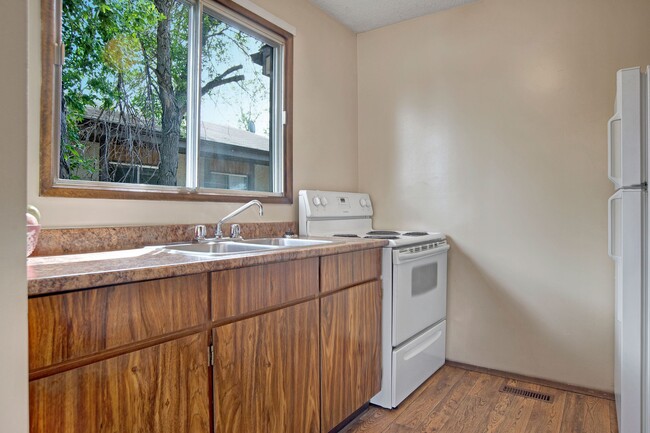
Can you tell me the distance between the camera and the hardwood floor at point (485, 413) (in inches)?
76.6

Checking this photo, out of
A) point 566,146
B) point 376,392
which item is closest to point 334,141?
point 566,146

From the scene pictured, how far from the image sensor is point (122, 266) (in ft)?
3.40

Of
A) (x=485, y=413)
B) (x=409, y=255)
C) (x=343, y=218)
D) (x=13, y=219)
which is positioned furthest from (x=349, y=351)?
(x=13, y=219)

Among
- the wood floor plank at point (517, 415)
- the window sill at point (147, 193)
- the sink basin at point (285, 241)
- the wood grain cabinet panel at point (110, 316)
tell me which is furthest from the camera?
the sink basin at point (285, 241)

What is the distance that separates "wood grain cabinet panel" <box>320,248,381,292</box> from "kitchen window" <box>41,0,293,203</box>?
2.30ft

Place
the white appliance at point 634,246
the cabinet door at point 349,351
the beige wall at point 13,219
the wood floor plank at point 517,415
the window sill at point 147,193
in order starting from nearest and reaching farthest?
the beige wall at point 13,219 → the window sill at point 147,193 → the white appliance at point 634,246 → the cabinet door at point 349,351 → the wood floor plank at point 517,415

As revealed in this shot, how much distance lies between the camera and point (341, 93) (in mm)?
2971

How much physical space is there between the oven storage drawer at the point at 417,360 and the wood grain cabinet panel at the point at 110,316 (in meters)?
1.32

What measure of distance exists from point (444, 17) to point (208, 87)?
1758 mm

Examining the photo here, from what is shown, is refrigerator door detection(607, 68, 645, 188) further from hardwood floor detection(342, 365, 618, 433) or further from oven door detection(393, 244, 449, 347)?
hardwood floor detection(342, 365, 618, 433)

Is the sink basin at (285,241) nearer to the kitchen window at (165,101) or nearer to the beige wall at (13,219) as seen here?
the kitchen window at (165,101)

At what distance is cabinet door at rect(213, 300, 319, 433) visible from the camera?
1.27m

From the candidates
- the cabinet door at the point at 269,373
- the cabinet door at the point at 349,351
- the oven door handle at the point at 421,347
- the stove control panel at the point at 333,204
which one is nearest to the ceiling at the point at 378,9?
the stove control panel at the point at 333,204

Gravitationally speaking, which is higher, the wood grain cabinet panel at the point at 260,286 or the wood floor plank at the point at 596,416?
the wood grain cabinet panel at the point at 260,286
